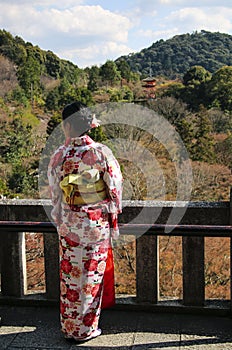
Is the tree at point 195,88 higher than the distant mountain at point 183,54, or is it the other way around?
the distant mountain at point 183,54

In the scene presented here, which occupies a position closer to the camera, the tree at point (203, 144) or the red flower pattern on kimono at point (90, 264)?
the red flower pattern on kimono at point (90, 264)

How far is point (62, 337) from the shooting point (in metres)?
2.59

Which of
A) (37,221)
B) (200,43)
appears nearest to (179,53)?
(200,43)

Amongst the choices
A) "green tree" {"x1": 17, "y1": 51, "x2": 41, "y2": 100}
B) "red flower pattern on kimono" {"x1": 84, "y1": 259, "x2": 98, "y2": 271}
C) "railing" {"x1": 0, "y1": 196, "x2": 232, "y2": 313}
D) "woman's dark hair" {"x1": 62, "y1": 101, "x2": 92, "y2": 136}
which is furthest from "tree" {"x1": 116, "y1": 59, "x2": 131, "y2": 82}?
"red flower pattern on kimono" {"x1": 84, "y1": 259, "x2": 98, "y2": 271}

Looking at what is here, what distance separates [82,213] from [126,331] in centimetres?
76

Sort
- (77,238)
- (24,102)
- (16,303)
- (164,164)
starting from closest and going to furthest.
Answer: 1. (77,238)
2. (16,303)
3. (164,164)
4. (24,102)

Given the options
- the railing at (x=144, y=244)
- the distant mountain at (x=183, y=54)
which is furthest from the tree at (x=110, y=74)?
the railing at (x=144, y=244)

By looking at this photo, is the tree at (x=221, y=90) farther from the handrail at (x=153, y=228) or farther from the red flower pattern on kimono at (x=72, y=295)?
the red flower pattern on kimono at (x=72, y=295)

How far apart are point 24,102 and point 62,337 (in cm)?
1997

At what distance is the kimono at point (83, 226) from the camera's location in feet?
7.88

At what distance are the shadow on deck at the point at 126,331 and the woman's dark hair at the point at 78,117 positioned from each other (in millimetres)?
1152

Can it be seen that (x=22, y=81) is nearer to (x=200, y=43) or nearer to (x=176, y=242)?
(x=176, y=242)

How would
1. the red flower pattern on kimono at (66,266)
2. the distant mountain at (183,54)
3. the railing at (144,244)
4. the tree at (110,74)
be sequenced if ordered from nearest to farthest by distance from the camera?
the red flower pattern on kimono at (66,266), the railing at (144,244), the tree at (110,74), the distant mountain at (183,54)

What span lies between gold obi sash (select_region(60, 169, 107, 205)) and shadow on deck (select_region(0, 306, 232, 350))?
0.79 m
